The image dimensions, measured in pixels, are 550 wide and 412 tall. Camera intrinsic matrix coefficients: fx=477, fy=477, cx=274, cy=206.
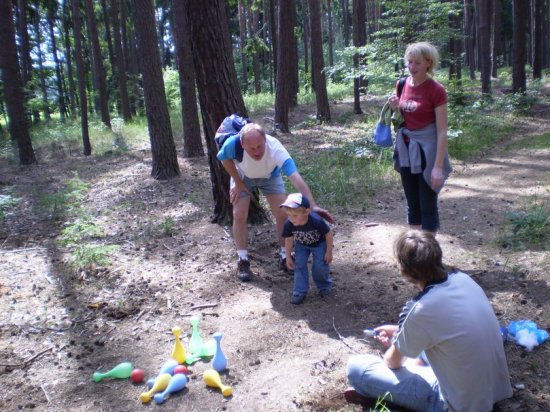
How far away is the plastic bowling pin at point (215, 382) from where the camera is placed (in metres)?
3.17

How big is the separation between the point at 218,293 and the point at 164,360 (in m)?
1.07

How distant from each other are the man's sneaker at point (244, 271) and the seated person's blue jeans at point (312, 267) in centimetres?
72

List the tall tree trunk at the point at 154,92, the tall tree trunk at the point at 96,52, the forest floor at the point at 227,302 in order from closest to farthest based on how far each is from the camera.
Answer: the forest floor at the point at 227,302
the tall tree trunk at the point at 154,92
the tall tree trunk at the point at 96,52

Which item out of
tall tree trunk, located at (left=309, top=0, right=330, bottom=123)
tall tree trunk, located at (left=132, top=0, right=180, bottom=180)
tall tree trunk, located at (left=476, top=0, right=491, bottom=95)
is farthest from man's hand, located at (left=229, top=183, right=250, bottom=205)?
tall tree trunk, located at (left=476, top=0, right=491, bottom=95)

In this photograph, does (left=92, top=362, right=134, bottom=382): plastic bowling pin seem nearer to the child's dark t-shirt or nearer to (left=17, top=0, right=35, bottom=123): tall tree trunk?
the child's dark t-shirt

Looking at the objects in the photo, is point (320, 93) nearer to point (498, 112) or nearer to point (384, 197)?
point (498, 112)

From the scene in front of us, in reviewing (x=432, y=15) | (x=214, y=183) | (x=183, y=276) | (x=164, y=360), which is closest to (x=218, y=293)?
(x=183, y=276)

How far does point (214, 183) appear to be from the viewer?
6.39 m

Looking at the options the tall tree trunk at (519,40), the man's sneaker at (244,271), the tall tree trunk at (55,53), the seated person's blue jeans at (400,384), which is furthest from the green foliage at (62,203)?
the tall tree trunk at (55,53)

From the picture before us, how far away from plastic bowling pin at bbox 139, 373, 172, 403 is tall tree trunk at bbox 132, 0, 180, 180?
6982 mm

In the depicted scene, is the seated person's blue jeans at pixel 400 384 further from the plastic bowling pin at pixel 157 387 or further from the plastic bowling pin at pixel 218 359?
the plastic bowling pin at pixel 157 387

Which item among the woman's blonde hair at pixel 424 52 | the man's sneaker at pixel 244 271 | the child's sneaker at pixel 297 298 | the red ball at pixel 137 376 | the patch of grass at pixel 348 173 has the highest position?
the woman's blonde hair at pixel 424 52

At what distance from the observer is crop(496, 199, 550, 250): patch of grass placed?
4.98 meters

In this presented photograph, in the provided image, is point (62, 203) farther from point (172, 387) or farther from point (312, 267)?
point (172, 387)
